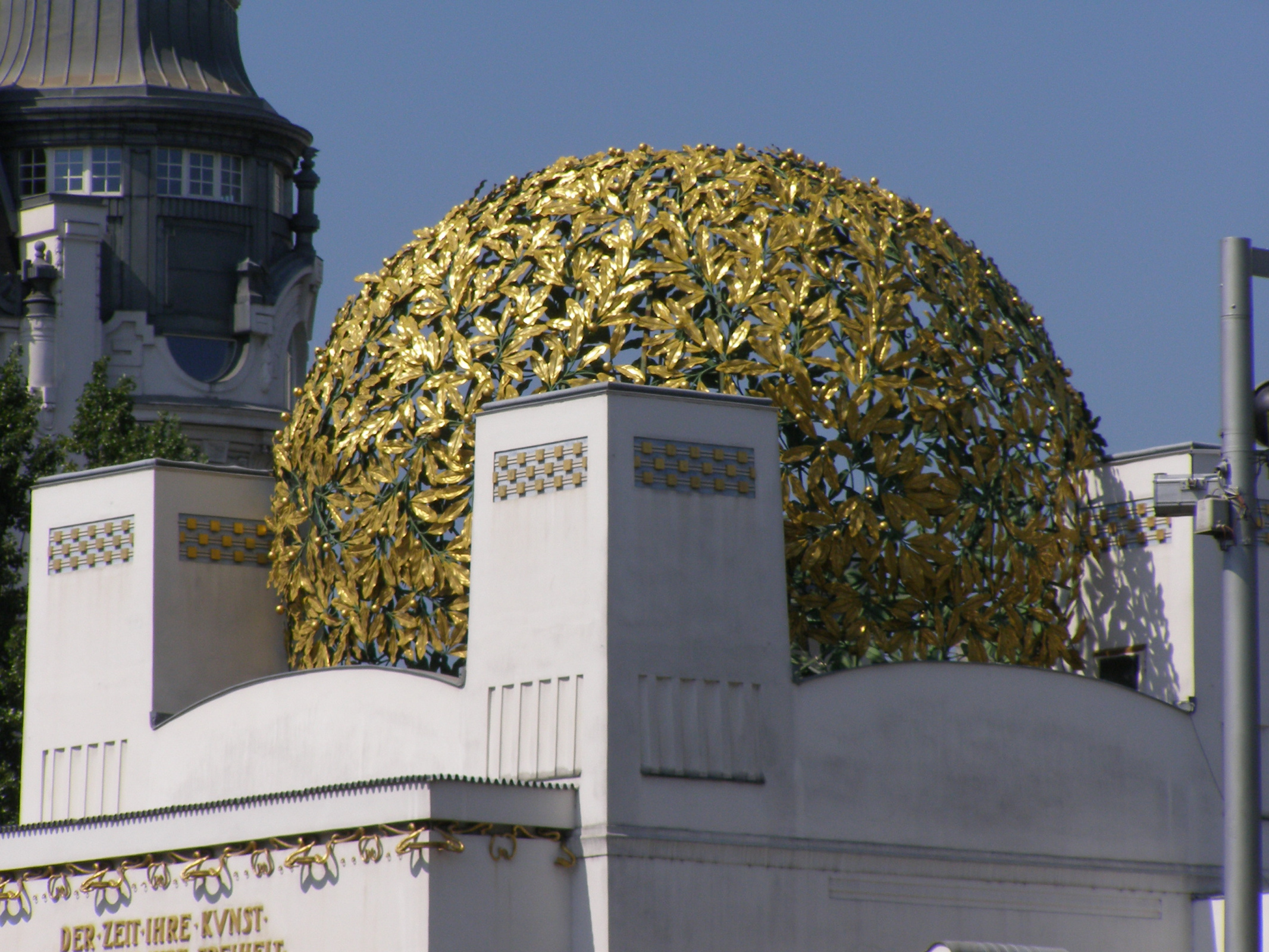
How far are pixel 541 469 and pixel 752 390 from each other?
1.54 m

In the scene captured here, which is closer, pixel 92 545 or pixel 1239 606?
pixel 1239 606

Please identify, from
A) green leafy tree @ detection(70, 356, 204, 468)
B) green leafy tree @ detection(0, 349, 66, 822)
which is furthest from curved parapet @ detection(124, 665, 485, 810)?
green leafy tree @ detection(70, 356, 204, 468)

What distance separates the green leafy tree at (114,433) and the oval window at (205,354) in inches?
748

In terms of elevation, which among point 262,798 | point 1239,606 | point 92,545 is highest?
point 92,545

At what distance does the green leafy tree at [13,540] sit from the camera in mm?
25078

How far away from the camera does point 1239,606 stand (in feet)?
39.4

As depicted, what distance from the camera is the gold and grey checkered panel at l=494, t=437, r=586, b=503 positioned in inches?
628

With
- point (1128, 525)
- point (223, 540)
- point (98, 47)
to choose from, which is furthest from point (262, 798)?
point (98, 47)

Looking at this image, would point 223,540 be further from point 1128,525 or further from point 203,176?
point 203,176

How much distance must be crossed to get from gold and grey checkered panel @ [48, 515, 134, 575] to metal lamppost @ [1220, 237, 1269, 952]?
914 centimetres

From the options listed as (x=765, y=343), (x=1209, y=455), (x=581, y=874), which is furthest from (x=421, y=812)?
(x=1209, y=455)

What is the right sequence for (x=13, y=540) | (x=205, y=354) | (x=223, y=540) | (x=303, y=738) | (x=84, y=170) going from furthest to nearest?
1. (x=205, y=354)
2. (x=84, y=170)
3. (x=13, y=540)
4. (x=223, y=540)
5. (x=303, y=738)

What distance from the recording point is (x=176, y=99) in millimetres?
47625

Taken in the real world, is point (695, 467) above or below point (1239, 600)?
above
